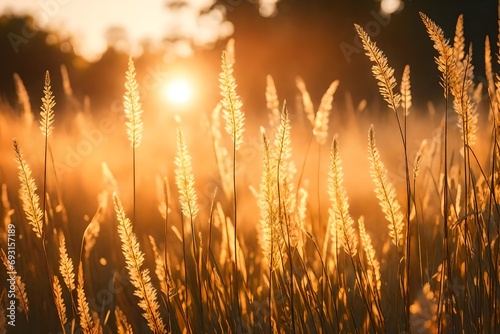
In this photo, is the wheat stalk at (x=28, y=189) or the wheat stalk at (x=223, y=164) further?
the wheat stalk at (x=223, y=164)

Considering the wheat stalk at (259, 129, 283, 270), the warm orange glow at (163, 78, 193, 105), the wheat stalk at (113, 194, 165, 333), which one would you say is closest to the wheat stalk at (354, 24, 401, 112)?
the wheat stalk at (259, 129, 283, 270)

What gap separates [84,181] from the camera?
4.04m

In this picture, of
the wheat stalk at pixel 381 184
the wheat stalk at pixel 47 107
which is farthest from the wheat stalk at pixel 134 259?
the wheat stalk at pixel 381 184

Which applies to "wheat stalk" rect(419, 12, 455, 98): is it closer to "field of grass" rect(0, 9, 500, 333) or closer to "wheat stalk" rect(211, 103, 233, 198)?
"field of grass" rect(0, 9, 500, 333)

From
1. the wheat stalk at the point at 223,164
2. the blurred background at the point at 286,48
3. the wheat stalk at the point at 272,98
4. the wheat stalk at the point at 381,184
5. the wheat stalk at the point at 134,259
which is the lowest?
the wheat stalk at the point at 134,259

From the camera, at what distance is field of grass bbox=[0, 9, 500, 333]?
1214 millimetres

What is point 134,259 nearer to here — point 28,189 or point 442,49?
point 28,189

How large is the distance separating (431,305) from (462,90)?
0.51 metres

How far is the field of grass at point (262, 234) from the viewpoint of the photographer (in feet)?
3.98

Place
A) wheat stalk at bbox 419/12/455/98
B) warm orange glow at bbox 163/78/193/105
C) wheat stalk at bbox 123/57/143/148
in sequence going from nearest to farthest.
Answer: wheat stalk at bbox 419/12/455/98
wheat stalk at bbox 123/57/143/148
warm orange glow at bbox 163/78/193/105

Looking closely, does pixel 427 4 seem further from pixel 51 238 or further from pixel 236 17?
pixel 51 238

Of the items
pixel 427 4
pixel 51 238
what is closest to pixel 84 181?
pixel 51 238

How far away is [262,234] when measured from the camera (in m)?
1.88
